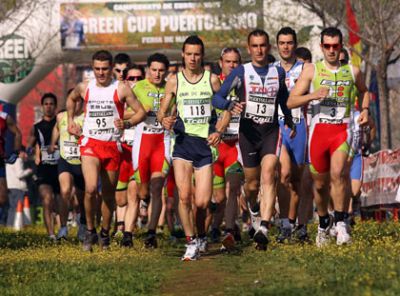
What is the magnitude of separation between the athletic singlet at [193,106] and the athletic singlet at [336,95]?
1.28m

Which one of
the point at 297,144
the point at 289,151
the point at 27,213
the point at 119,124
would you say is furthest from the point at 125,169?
the point at 27,213

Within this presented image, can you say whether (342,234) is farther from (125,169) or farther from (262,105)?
(125,169)

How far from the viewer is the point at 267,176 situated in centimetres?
1548

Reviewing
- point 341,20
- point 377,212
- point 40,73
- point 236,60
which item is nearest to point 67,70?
point 40,73

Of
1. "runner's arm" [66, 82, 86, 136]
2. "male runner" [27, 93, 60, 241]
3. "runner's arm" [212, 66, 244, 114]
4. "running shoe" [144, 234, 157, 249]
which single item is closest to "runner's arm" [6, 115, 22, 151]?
"runner's arm" [66, 82, 86, 136]

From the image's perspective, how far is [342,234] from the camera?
15.3m

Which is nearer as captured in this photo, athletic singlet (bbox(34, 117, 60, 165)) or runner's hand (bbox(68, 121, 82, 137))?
runner's hand (bbox(68, 121, 82, 137))

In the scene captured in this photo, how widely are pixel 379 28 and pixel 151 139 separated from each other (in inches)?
571

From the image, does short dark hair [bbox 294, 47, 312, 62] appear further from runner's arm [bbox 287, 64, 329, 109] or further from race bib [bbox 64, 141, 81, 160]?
race bib [bbox 64, 141, 81, 160]

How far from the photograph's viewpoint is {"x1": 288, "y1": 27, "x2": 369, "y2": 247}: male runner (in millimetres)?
15344

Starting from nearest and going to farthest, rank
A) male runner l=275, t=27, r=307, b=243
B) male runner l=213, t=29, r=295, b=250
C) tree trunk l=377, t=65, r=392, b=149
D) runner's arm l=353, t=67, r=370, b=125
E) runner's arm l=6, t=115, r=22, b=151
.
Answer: runner's arm l=353, t=67, r=370, b=125 → male runner l=213, t=29, r=295, b=250 → male runner l=275, t=27, r=307, b=243 → runner's arm l=6, t=115, r=22, b=151 → tree trunk l=377, t=65, r=392, b=149

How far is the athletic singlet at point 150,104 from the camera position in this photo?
18.5 meters

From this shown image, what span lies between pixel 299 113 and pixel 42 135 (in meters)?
6.09

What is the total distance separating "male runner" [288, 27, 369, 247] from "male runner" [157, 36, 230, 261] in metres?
1.02
